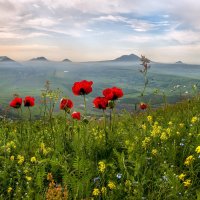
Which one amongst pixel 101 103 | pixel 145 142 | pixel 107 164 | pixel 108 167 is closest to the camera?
pixel 107 164

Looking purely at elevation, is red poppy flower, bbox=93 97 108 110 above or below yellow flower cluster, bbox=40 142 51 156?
above

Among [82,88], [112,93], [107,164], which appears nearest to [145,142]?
[107,164]

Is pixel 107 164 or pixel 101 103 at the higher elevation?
pixel 101 103

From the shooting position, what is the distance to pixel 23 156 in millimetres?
6254

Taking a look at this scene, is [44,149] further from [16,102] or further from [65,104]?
[16,102]

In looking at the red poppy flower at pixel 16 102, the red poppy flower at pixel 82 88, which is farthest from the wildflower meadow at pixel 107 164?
the red poppy flower at pixel 16 102

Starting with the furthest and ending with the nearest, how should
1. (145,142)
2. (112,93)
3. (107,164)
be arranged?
(112,93) → (145,142) → (107,164)

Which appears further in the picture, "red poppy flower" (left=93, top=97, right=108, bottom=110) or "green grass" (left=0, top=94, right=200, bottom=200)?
"red poppy flower" (left=93, top=97, right=108, bottom=110)

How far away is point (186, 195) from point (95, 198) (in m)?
1.06

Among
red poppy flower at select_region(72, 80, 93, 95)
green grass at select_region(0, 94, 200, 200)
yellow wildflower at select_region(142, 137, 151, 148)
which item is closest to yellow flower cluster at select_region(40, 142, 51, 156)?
green grass at select_region(0, 94, 200, 200)

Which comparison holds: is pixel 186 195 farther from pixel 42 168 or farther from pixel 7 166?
pixel 7 166

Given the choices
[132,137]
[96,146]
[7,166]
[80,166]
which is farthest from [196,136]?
[7,166]

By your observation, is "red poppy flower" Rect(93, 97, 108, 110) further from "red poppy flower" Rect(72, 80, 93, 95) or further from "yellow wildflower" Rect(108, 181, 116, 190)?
"yellow wildflower" Rect(108, 181, 116, 190)

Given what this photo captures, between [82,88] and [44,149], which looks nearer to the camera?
[44,149]
